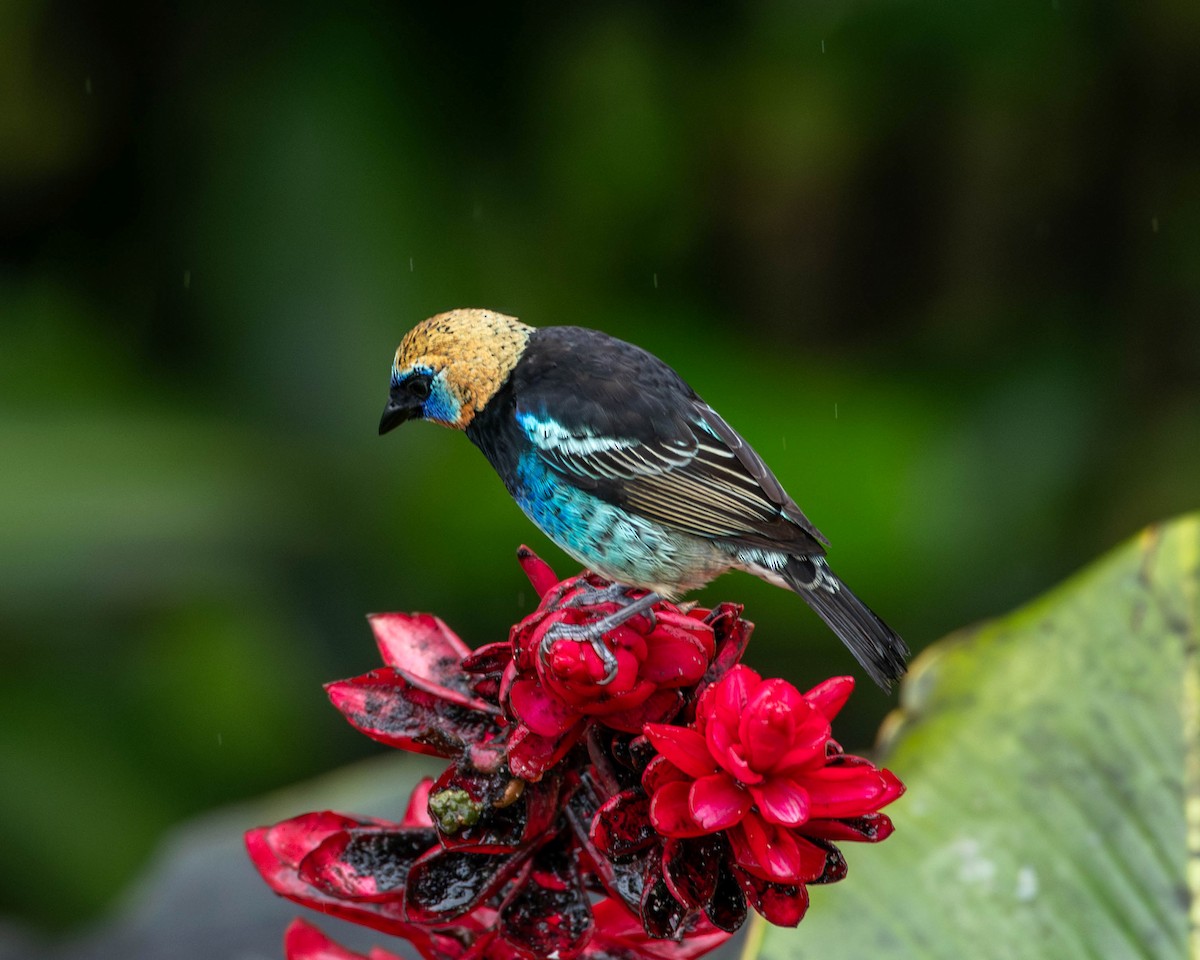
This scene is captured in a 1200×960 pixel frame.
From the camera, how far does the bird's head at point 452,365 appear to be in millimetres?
1392

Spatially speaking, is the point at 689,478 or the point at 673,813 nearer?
the point at 673,813

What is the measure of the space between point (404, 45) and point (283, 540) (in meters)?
1.40

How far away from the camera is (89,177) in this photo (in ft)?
12.3

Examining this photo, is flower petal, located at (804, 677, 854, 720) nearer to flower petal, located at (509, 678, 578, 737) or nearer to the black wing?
flower petal, located at (509, 678, 578, 737)

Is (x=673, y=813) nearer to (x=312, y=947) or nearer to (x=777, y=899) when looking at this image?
(x=777, y=899)

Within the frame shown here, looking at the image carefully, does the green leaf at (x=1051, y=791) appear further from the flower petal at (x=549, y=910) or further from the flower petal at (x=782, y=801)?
the flower petal at (x=782, y=801)

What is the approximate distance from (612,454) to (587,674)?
20.8 inches

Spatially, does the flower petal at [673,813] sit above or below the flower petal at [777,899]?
above

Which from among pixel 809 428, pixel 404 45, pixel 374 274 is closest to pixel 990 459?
pixel 809 428

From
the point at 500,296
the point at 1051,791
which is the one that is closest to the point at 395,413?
the point at 1051,791

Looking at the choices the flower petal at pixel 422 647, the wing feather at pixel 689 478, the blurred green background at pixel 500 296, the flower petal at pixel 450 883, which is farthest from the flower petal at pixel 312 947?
the blurred green background at pixel 500 296

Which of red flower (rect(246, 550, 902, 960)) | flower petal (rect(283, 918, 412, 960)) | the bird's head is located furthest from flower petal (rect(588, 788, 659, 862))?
the bird's head

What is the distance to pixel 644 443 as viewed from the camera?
1.46 m

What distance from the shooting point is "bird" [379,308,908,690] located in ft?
4.71
